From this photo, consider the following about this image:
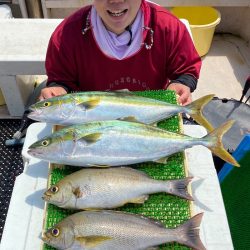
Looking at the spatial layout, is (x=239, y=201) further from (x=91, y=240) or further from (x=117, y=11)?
(x=117, y=11)

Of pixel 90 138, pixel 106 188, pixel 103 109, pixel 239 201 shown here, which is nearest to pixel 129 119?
pixel 103 109

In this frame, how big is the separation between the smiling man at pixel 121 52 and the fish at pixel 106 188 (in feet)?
2.51

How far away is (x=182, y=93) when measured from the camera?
87.4 inches

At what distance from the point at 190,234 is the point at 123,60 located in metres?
1.32

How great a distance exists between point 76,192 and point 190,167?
0.77 m

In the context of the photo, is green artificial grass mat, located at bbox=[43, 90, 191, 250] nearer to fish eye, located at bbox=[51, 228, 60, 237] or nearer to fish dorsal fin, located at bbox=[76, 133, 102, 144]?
fish eye, located at bbox=[51, 228, 60, 237]

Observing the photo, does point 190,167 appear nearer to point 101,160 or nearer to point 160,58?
point 101,160

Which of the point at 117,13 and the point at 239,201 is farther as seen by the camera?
the point at 239,201

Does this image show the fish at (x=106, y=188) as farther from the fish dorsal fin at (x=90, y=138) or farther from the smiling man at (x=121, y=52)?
the smiling man at (x=121, y=52)

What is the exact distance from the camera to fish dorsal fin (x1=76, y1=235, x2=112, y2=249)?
1381 millimetres

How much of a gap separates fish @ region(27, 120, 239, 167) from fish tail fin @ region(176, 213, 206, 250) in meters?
0.35

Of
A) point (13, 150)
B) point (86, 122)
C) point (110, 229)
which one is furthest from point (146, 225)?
point (13, 150)

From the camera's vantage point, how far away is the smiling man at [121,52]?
2254mm

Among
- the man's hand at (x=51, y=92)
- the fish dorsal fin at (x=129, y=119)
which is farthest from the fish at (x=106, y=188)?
the man's hand at (x=51, y=92)
